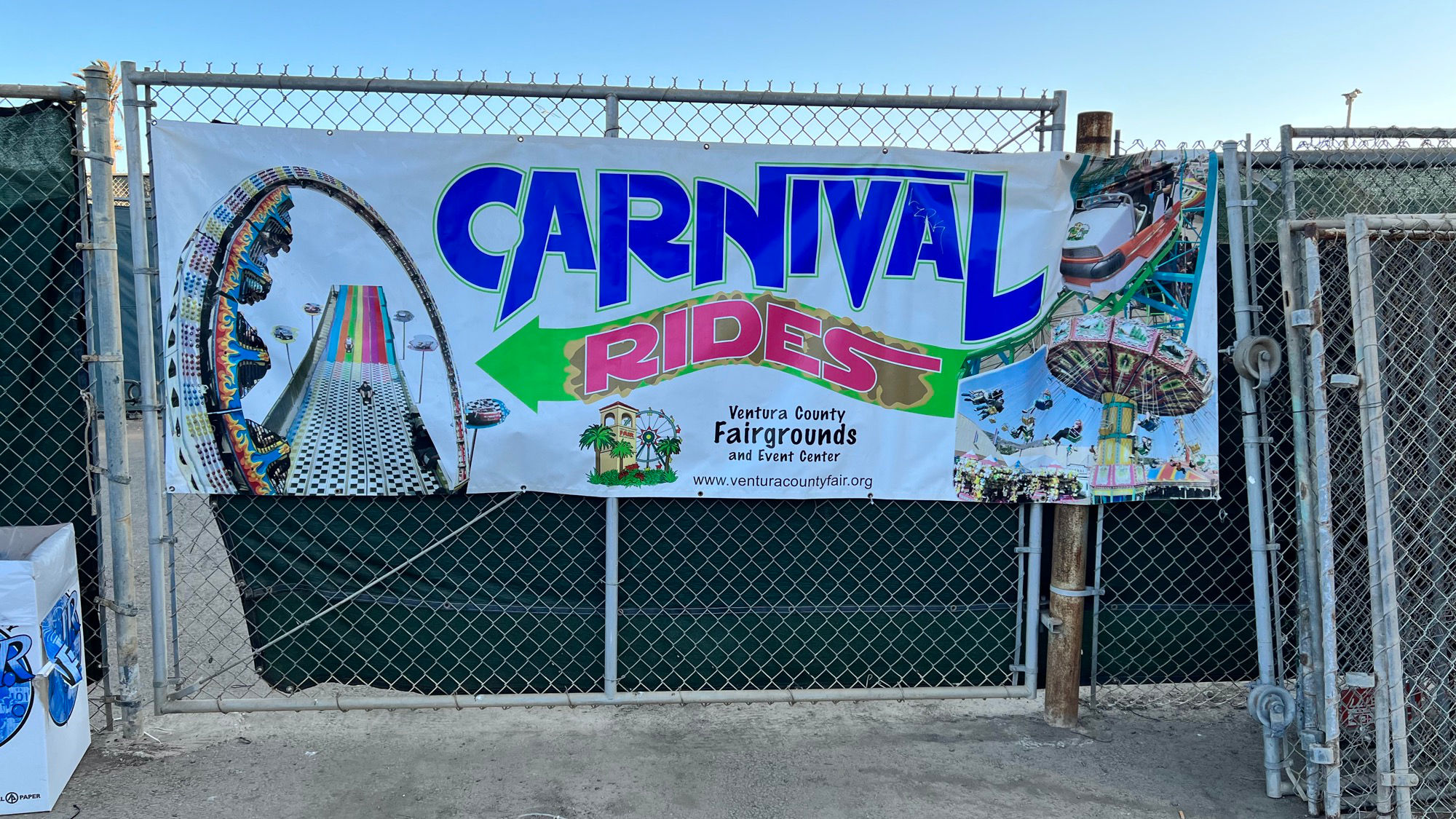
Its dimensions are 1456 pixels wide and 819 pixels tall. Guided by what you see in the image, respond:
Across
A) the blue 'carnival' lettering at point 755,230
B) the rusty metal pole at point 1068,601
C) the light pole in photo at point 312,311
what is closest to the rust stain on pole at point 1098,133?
the rusty metal pole at point 1068,601

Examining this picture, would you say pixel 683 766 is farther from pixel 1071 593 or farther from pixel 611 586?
pixel 1071 593

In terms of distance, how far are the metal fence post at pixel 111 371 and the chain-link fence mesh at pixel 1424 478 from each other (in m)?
4.28

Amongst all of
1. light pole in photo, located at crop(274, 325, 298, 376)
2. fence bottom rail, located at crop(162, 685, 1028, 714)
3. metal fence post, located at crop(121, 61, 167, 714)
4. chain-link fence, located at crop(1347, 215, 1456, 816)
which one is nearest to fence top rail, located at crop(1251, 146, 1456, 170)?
chain-link fence, located at crop(1347, 215, 1456, 816)

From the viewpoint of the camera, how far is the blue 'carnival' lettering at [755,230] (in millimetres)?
3402

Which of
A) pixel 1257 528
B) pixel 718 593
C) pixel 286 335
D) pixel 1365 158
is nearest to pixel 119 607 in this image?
pixel 286 335

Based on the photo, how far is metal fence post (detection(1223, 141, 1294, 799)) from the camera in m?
3.15

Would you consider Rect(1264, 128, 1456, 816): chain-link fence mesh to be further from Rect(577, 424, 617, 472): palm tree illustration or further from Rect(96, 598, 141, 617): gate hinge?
Rect(96, 598, 141, 617): gate hinge

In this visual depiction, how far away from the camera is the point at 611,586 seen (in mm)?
3596

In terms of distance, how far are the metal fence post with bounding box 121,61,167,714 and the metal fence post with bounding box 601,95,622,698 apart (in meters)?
1.65

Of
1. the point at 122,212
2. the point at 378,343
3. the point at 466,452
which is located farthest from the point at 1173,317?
the point at 122,212

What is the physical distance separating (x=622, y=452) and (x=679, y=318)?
56 cm

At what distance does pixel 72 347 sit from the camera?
3.30 metres

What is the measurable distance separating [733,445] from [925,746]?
136cm

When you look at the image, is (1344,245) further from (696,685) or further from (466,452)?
(466,452)
